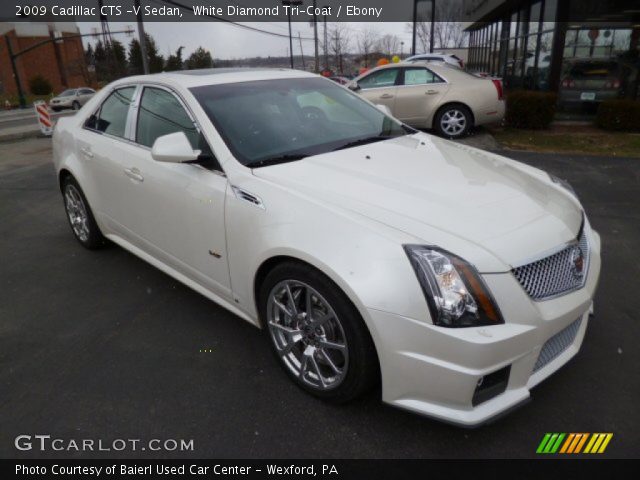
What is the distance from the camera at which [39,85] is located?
1911 inches

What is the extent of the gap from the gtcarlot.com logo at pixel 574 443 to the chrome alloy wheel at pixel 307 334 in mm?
1012

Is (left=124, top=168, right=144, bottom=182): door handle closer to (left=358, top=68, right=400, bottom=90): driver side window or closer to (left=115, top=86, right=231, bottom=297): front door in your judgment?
(left=115, top=86, right=231, bottom=297): front door

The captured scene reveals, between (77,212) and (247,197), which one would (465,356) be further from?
(77,212)

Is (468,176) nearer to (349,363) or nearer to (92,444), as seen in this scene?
(349,363)

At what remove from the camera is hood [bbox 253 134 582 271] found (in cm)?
220

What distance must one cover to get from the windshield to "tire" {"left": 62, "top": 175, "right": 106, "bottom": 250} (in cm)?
192

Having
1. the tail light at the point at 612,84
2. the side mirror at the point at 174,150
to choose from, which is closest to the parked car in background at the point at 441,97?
the tail light at the point at 612,84

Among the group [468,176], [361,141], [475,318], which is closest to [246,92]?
[361,141]

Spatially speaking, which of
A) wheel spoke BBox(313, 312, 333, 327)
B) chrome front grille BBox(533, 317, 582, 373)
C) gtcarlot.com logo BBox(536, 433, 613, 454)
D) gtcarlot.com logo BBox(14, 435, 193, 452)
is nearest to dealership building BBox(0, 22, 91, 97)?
gtcarlot.com logo BBox(14, 435, 193, 452)

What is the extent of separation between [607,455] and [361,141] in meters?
2.24

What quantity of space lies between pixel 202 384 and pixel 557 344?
190cm

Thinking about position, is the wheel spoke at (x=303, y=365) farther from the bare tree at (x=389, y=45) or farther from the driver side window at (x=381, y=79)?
the bare tree at (x=389, y=45)

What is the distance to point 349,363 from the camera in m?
2.32

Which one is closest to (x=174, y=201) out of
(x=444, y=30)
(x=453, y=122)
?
(x=453, y=122)
